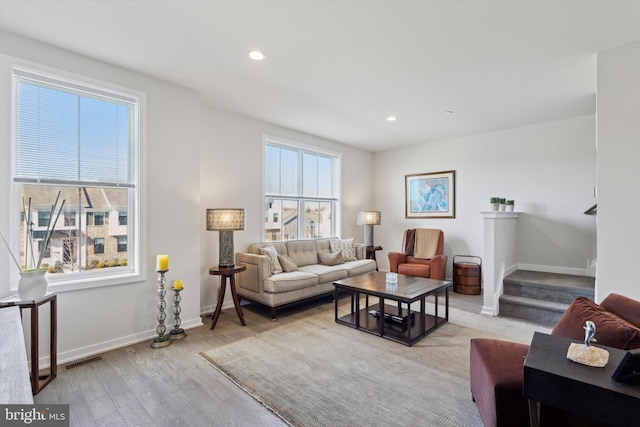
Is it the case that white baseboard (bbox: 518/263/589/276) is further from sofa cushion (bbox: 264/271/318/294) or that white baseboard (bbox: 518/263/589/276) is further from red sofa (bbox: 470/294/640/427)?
sofa cushion (bbox: 264/271/318/294)

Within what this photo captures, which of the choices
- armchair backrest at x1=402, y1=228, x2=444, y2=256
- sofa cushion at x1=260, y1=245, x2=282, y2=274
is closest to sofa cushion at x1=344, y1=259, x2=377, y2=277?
armchair backrest at x1=402, y1=228, x2=444, y2=256

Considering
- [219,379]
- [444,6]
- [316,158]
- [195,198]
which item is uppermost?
[444,6]

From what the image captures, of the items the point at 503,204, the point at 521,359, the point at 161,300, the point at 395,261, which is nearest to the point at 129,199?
the point at 161,300

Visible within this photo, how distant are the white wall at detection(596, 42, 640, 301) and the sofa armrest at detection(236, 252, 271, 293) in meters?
3.38

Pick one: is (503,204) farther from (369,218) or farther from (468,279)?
(369,218)

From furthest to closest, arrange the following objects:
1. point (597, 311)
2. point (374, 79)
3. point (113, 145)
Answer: point (374, 79) < point (113, 145) < point (597, 311)

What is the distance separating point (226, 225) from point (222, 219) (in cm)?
8

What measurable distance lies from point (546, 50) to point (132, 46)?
3.64 metres

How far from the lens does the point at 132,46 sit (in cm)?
260

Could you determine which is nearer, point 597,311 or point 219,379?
point 597,311

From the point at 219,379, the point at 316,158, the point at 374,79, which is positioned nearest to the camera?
the point at 219,379

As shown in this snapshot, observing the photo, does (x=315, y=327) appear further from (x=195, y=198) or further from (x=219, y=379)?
(x=195, y=198)

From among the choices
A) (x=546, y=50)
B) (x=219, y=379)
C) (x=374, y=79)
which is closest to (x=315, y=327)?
(x=219, y=379)

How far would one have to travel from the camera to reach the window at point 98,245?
9.65 ft
